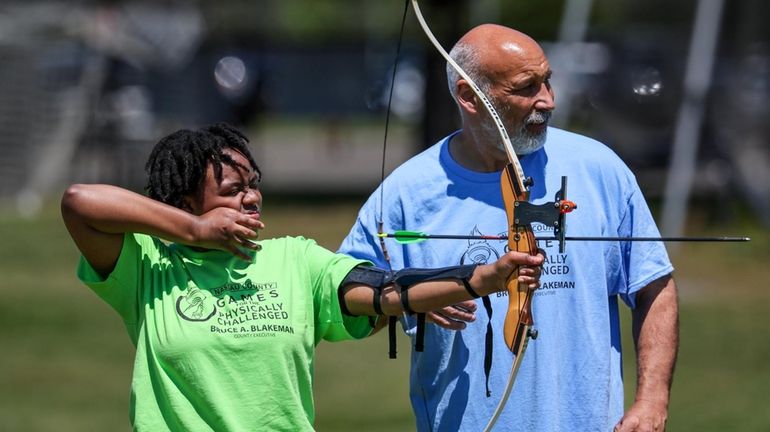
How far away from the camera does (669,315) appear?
170 inches

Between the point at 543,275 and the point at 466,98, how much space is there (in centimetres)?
61

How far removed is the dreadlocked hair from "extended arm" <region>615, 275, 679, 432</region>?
1264 mm

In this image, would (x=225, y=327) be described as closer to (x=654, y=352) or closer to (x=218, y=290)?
(x=218, y=290)

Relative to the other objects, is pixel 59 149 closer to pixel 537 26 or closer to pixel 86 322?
pixel 86 322

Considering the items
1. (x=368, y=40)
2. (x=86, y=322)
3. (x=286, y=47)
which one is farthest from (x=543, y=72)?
(x=368, y=40)

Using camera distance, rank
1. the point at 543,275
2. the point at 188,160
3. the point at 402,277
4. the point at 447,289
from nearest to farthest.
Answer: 1. the point at 447,289
2. the point at 402,277
3. the point at 188,160
4. the point at 543,275

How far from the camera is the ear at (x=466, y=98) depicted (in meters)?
4.38

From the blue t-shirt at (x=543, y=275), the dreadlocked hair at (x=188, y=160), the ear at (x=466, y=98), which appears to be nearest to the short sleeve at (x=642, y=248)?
the blue t-shirt at (x=543, y=275)

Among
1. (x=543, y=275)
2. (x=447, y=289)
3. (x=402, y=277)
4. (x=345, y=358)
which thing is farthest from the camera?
(x=345, y=358)

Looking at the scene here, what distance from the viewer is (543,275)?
424cm

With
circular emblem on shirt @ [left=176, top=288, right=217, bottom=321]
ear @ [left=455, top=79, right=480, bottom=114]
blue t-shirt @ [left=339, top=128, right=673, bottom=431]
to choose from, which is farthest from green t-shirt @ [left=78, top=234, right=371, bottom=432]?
ear @ [left=455, top=79, right=480, bottom=114]

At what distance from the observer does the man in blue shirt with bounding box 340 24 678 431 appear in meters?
4.23

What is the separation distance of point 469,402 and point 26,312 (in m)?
9.76

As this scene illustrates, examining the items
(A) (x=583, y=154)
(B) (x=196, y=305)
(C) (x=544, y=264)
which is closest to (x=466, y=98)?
(A) (x=583, y=154)
